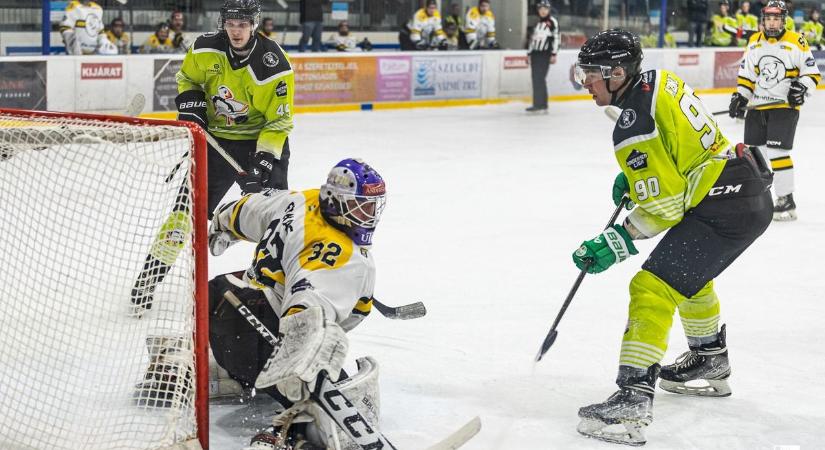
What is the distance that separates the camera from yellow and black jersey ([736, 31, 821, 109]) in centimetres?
662

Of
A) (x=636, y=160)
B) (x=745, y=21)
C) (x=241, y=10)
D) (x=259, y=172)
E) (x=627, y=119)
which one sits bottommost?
(x=259, y=172)

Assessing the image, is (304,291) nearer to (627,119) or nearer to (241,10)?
(627,119)

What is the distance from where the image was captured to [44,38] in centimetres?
1001

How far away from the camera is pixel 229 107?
4.56m

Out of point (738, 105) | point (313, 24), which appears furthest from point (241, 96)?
point (313, 24)

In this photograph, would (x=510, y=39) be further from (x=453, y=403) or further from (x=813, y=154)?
(x=453, y=403)

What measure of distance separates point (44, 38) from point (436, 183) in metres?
4.30

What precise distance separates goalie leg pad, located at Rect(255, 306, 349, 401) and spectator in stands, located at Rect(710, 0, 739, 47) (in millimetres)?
14625

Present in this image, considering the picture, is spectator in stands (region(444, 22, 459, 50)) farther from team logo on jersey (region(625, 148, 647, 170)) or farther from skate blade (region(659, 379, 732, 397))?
team logo on jersey (region(625, 148, 647, 170))

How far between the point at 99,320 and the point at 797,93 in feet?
14.5

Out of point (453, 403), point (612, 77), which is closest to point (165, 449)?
point (453, 403)

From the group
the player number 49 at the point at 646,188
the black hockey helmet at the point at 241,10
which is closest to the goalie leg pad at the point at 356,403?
the player number 49 at the point at 646,188

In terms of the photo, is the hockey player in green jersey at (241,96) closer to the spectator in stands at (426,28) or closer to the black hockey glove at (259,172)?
the black hockey glove at (259,172)

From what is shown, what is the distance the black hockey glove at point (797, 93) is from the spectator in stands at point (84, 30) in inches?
255
